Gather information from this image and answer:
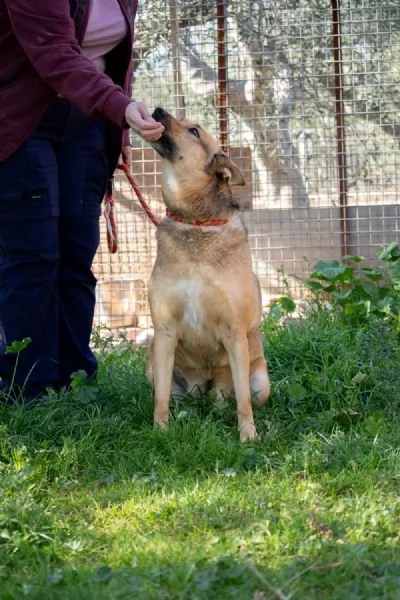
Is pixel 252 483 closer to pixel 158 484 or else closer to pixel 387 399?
pixel 158 484

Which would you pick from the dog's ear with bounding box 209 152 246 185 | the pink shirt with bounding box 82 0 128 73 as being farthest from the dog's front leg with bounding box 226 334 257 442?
the pink shirt with bounding box 82 0 128 73

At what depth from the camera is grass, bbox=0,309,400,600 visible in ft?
8.38

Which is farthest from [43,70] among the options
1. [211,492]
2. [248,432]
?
[211,492]

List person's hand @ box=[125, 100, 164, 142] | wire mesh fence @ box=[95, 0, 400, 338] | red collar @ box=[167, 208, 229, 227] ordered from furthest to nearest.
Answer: wire mesh fence @ box=[95, 0, 400, 338] → red collar @ box=[167, 208, 229, 227] → person's hand @ box=[125, 100, 164, 142]

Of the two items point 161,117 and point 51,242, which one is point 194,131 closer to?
point 161,117

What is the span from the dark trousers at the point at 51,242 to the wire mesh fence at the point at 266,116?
2.43m

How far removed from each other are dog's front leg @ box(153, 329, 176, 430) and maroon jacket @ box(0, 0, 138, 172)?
3.20ft

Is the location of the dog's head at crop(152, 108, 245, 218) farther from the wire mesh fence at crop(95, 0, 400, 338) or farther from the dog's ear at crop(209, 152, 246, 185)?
the wire mesh fence at crop(95, 0, 400, 338)

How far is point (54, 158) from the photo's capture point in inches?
167

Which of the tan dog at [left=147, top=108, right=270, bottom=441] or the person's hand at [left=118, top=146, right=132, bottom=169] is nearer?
the tan dog at [left=147, top=108, right=270, bottom=441]

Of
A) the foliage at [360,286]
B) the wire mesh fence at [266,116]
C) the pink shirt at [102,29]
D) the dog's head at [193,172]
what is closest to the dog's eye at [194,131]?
the dog's head at [193,172]

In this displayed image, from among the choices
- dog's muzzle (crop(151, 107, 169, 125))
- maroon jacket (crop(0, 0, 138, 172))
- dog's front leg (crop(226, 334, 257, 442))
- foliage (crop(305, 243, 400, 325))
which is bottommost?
dog's front leg (crop(226, 334, 257, 442))

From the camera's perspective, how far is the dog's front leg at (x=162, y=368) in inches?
164

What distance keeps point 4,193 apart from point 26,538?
1776 mm
